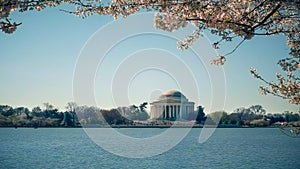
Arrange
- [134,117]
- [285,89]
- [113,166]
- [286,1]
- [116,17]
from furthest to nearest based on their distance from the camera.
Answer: [134,117], [113,166], [285,89], [116,17], [286,1]

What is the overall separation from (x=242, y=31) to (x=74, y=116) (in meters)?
136

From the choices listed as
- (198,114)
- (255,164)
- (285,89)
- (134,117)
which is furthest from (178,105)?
(285,89)

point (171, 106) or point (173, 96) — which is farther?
point (173, 96)

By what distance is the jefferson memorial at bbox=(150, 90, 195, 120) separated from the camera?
413 feet

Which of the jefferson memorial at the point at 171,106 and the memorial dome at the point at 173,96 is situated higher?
the memorial dome at the point at 173,96

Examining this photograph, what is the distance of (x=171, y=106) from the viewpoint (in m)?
126

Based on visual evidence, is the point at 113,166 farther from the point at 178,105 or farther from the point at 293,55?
the point at 178,105

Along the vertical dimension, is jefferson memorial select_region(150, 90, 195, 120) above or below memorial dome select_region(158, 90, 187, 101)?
below

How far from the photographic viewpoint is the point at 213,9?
4.62 meters

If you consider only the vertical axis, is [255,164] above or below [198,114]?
below

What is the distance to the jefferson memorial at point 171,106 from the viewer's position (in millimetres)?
125812

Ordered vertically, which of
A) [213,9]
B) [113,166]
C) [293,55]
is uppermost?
[213,9]

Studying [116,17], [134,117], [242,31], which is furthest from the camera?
[134,117]

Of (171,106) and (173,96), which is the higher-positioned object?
(173,96)
